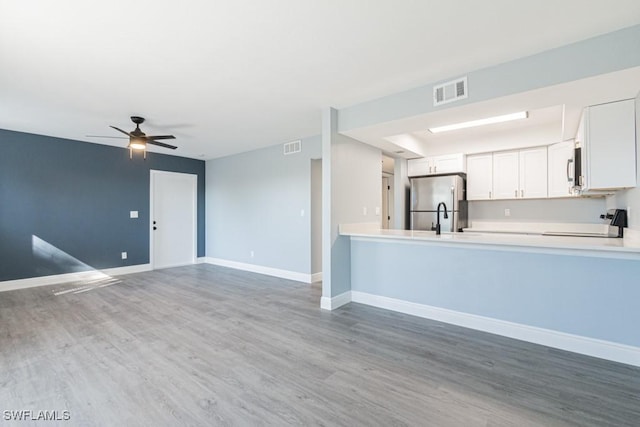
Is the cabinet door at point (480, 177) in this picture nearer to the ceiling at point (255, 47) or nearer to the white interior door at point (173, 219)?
the ceiling at point (255, 47)

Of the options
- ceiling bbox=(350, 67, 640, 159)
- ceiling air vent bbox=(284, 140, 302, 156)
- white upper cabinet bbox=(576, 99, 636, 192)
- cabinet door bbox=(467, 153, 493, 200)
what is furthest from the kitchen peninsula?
ceiling air vent bbox=(284, 140, 302, 156)

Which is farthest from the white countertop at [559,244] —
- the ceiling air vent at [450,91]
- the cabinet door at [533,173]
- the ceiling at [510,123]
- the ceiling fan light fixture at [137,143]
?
the ceiling fan light fixture at [137,143]

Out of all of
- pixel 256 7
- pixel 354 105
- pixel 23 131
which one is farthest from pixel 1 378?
pixel 23 131

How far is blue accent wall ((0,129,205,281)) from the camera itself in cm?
462

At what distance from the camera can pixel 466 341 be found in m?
2.74

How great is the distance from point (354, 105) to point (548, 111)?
7.99 feet

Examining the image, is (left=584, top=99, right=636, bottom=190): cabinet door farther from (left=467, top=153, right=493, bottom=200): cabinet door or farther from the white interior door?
the white interior door

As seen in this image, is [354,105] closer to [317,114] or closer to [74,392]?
[317,114]

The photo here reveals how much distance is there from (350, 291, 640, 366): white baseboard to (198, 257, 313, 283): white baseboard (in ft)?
5.70

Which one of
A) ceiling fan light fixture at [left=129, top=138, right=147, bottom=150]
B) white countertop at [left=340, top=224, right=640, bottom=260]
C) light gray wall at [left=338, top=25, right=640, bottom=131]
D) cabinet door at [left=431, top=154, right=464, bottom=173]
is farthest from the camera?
cabinet door at [left=431, top=154, right=464, bottom=173]

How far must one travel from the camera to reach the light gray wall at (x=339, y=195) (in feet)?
12.0

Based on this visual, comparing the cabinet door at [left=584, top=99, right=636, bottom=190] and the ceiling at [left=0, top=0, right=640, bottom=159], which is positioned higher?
the ceiling at [left=0, top=0, right=640, bottom=159]

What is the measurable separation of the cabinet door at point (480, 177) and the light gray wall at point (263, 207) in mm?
2647

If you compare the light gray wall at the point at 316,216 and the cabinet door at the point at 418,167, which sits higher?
the cabinet door at the point at 418,167
